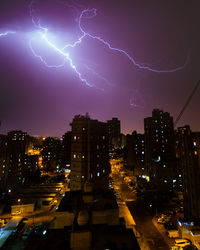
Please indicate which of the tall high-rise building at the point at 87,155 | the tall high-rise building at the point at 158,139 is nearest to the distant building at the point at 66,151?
the tall high-rise building at the point at 87,155

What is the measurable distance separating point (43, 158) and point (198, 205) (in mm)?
71885

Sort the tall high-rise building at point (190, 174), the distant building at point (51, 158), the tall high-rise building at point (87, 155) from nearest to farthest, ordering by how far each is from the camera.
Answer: the tall high-rise building at point (190, 174), the tall high-rise building at point (87, 155), the distant building at point (51, 158)

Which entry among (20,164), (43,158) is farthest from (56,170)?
(20,164)

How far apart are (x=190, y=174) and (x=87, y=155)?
23.2 meters

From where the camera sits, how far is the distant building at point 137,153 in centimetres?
6132

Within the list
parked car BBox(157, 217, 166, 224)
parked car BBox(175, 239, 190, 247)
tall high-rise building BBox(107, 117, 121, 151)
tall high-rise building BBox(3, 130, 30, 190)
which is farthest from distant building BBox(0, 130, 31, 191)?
tall high-rise building BBox(107, 117, 121, 151)

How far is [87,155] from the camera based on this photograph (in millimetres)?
39812

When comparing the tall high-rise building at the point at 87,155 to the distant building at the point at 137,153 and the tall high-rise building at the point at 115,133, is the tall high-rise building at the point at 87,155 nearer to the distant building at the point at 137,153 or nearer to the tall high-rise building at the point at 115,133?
the distant building at the point at 137,153

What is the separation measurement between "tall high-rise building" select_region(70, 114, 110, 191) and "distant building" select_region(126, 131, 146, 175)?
75.5 feet

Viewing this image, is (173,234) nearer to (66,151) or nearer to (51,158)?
(66,151)

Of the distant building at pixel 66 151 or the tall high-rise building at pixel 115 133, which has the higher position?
the tall high-rise building at pixel 115 133

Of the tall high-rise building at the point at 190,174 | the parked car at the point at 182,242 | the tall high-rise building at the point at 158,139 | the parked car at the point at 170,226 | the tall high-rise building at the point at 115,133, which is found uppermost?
the tall high-rise building at the point at 115,133

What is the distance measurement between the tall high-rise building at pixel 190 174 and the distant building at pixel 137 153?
32.5m

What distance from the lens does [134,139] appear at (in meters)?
71.3
